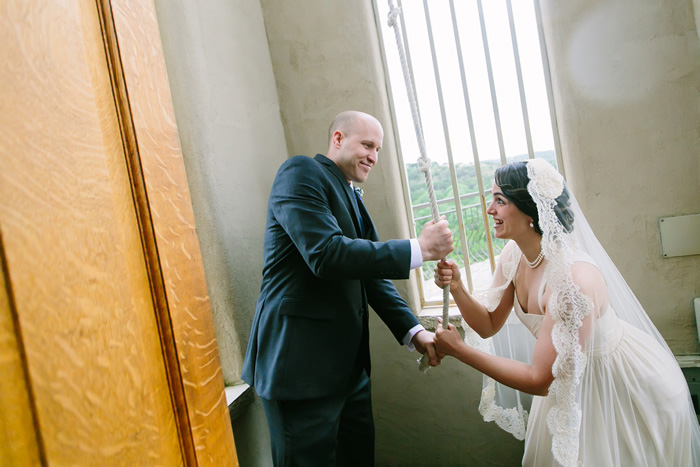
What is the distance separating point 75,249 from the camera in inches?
28.8

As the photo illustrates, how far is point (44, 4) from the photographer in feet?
2.38

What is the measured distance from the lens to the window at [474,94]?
2189mm

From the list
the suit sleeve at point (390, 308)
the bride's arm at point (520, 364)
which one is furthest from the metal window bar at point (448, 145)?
the bride's arm at point (520, 364)

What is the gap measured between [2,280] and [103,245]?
0.61ft

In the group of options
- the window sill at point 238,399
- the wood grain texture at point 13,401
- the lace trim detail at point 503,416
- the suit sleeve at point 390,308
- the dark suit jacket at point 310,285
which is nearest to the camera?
the wood grain texture at point 13,401

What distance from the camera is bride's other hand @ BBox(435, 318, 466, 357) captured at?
1646mm

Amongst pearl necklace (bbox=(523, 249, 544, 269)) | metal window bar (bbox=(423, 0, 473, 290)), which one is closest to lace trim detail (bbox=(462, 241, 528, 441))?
pearl necklace (bbox=(523, 249, 544, 269))

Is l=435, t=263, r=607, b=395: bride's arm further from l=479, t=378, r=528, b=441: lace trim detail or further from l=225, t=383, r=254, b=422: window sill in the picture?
l=225, t=383, r=254, b=422: window sill

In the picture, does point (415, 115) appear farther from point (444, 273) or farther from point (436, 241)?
point (444, 273)

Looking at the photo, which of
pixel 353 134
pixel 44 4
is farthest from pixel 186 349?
pixel 353 134

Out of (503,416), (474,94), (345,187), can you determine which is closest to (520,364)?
(503,416)

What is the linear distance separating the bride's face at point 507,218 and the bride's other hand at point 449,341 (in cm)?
45

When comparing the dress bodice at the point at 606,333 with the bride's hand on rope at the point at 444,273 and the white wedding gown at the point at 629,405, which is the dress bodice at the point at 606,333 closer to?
the white wedding gown at the point at 629,405

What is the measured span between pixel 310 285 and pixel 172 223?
2.42 ft
